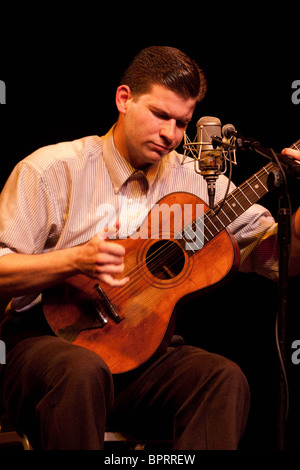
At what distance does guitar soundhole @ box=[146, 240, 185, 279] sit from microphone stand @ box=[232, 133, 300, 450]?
0.59 m

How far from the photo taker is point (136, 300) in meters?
1.99

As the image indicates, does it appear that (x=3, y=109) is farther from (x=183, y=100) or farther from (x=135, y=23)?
(x=183, y=100)

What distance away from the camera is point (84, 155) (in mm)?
2186

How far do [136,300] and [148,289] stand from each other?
0.07 m

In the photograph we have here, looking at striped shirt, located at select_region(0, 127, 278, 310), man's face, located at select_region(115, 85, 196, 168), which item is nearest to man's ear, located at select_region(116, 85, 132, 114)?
man's face, located at select_region(115, 85, 196, 168)

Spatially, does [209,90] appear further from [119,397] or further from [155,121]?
[119,397]

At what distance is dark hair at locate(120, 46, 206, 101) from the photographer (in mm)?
2109

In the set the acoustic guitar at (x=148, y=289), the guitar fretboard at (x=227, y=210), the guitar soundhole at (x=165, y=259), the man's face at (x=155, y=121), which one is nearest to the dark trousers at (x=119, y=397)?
the acoustic guitar at (x=148, y=289)

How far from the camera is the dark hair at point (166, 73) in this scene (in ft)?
6.92

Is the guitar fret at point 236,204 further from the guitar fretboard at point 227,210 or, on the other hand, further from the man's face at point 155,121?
the man's face at point 155,121

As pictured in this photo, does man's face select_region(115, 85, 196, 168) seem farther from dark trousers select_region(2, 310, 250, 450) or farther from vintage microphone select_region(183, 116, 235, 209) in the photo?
dark trousers select_region(2, 310, 250, 450)

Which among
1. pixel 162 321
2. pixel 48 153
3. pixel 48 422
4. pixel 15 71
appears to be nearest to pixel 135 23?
pixel 15 71

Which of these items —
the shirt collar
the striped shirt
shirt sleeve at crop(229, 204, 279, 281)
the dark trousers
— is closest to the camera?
the dark trousers

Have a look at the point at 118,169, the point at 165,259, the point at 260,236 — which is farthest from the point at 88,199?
the point at 260,236
